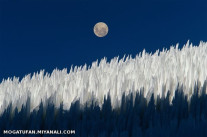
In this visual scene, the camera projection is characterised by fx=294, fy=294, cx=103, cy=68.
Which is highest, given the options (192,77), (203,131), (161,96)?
(192,77)

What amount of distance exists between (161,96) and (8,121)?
61.6 inches

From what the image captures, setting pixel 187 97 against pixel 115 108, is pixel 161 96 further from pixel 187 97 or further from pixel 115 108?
pixel 115 108

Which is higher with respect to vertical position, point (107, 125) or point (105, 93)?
point (105, 93)

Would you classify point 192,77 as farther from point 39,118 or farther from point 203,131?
point 39,118

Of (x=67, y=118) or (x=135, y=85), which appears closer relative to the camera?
(x=67, y=118)

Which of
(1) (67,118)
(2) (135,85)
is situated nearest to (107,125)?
(1) (67,118)

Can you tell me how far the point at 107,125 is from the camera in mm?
2648

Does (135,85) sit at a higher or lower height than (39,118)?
higher

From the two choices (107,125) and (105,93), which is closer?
(107,125)

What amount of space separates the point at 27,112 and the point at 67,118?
1.56ft

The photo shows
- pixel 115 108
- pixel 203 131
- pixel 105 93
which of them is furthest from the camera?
pixel 105 93

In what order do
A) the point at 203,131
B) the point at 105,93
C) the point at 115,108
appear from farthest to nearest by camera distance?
the point at 105,93 → the point at 115,108 → the point at 203,131

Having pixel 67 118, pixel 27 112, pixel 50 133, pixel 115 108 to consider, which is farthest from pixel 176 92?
pixel 27 112

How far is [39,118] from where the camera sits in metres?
2.85
